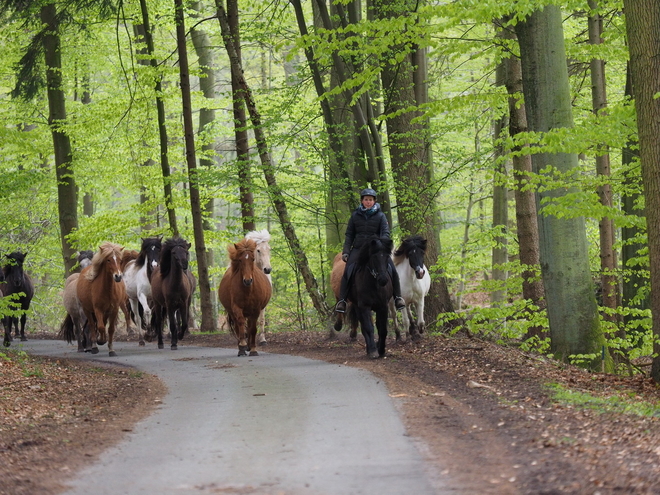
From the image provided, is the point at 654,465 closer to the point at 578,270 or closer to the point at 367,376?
the point at 367,376

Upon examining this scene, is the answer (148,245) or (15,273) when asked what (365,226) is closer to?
(148,245)

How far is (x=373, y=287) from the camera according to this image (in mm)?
13977

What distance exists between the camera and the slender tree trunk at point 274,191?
20.8 metres

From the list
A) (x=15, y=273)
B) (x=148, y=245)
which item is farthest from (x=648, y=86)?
(x=15, y=273)

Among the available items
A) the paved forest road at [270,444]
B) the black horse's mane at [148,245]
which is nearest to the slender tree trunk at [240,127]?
the black horse's mane at [148,245]

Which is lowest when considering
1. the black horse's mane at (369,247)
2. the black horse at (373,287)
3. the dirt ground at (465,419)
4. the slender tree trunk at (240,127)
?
the dirt ground at (465,419)

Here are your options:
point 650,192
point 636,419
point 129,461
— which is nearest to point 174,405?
point 129,461

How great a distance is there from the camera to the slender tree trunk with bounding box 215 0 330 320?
20781 mm

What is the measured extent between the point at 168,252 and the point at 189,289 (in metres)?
1.15

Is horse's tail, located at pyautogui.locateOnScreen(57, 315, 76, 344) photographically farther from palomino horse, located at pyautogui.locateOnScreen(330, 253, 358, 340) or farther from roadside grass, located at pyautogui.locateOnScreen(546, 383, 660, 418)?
roadside grass, located at pyautogui.locateOnScreen(546, 383, 660, 418)

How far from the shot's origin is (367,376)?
1155cm

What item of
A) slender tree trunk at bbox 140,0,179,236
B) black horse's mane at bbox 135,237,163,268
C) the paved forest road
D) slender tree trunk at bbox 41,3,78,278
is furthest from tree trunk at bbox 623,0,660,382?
slender tree trunk at bbox 41,3,78,278

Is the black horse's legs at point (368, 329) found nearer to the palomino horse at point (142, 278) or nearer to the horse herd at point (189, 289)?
the horse herd at point (189, 289)

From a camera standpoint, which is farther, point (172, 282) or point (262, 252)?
point (172, 282)
